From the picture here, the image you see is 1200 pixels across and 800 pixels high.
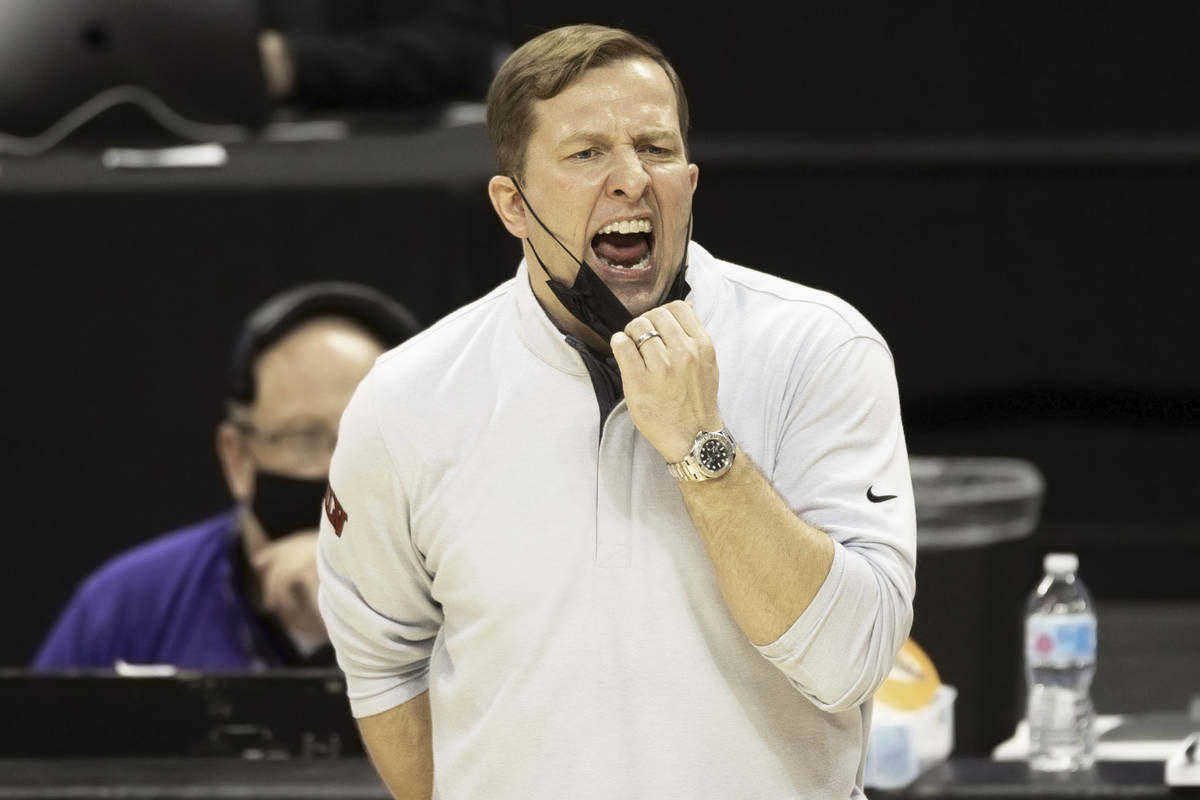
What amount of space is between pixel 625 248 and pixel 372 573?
37cm

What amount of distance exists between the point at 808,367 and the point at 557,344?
0.22 metres

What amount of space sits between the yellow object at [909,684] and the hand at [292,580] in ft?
3.10

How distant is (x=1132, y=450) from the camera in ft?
14.5

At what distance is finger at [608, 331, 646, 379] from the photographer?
1.45m

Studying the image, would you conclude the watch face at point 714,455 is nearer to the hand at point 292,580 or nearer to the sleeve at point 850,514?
the sleeve at point 850,514

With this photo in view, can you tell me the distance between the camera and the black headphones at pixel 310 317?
2947 millimetres

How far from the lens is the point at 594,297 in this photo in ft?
5.03

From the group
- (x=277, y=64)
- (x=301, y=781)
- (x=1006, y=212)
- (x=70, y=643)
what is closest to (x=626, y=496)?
(x=301, y=781)

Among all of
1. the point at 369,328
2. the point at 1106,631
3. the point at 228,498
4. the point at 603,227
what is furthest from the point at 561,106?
the point at 1106,631

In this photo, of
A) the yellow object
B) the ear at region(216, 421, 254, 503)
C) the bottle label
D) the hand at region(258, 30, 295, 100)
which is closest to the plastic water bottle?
the bottle label

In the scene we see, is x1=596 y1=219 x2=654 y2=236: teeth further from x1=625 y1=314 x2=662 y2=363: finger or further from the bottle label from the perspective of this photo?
the bottle label

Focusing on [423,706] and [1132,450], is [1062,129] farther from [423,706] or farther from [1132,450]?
[423,706]

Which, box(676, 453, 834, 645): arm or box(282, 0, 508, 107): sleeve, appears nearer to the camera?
box(676, 453, 834, 645): arm

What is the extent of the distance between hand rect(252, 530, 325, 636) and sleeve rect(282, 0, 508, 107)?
0.83 meters
